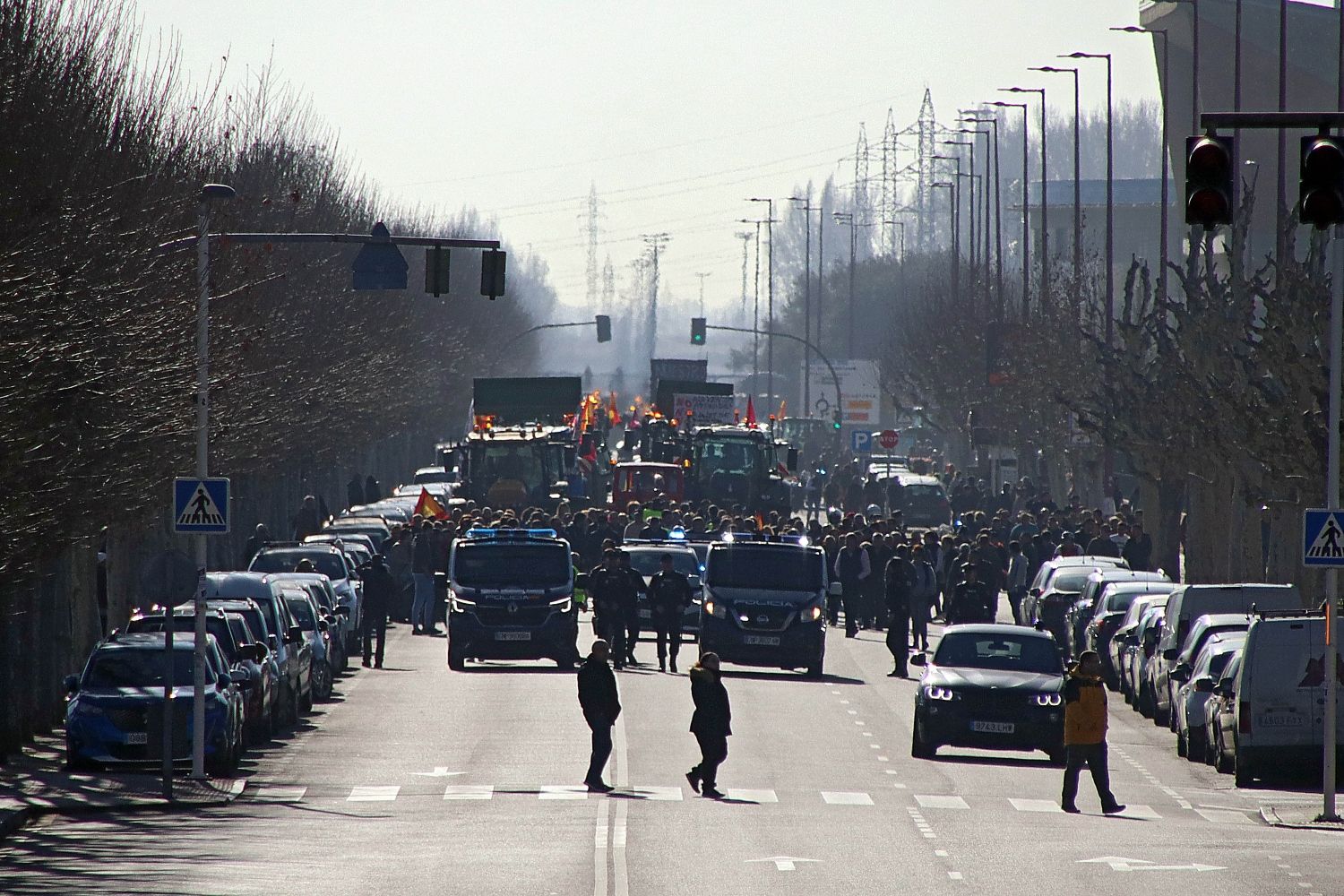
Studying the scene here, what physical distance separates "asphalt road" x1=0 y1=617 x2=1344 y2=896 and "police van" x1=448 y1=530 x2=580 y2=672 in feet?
10.6

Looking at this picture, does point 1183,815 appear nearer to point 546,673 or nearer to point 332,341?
point 546,673

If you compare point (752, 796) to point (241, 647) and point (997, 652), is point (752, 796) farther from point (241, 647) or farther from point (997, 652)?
point (241, 647)

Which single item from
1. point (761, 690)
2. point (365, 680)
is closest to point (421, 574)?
point (365, 680)

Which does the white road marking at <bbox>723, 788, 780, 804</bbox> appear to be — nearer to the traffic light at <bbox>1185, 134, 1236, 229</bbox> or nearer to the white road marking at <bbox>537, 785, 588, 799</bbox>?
the white road marking at <bbox>537, 785, 588, 799</bbox>

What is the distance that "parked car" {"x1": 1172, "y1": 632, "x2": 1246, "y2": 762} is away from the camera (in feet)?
82.5

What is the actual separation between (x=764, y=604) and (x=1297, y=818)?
Answer: 13.1m

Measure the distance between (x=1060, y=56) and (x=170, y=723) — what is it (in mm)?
45666

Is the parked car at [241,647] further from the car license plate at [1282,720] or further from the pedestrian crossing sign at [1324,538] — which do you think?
the pedestrian crossing sign at [1324,538]

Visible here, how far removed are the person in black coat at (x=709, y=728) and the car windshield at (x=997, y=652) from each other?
4.49m

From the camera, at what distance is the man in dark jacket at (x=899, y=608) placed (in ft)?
112

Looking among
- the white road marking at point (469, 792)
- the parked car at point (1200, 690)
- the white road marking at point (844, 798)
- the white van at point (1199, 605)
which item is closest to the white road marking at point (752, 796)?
the white road marking at point (844, 798)

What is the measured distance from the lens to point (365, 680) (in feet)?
113

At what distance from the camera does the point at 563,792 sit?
21.8 metres

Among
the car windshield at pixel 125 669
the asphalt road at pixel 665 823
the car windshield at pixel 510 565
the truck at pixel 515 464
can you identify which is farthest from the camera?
the truck at pixel 515 464
